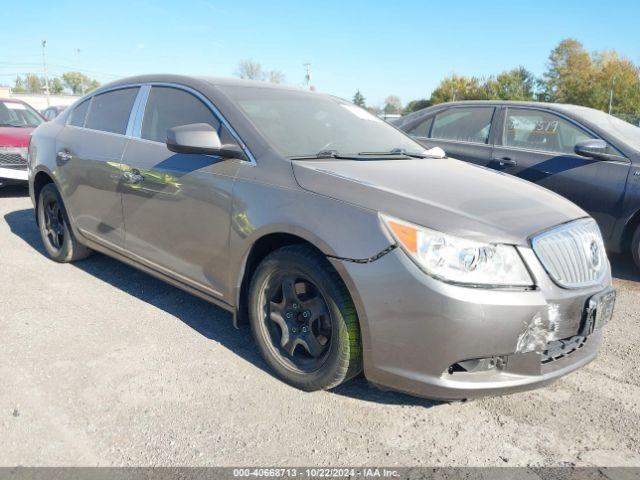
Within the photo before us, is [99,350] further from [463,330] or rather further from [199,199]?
[463,330]

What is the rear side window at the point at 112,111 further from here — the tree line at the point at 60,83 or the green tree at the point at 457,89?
the tree line at the point at 60,83

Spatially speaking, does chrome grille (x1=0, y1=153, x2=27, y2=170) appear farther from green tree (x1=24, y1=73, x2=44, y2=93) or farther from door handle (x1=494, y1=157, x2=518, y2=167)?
green tree (x1=24, y1=73, x2=44, y2=93)

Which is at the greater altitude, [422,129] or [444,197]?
[422,129]

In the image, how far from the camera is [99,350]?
313cm

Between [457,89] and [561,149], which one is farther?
[457,89]

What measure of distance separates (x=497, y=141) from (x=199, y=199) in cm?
374

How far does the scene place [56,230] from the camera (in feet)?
15.9

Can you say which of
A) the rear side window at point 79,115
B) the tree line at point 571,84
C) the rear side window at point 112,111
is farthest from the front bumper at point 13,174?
the tree line at point 571,84

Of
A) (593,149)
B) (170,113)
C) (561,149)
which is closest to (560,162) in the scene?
(561,149)

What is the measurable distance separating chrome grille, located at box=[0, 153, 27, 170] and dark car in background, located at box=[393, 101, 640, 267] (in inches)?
238

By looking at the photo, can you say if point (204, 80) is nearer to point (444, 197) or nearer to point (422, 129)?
point (444, 197)

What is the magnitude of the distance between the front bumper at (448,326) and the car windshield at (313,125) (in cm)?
103

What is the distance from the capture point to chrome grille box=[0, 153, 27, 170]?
798 cm

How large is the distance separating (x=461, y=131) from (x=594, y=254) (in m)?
3.64
